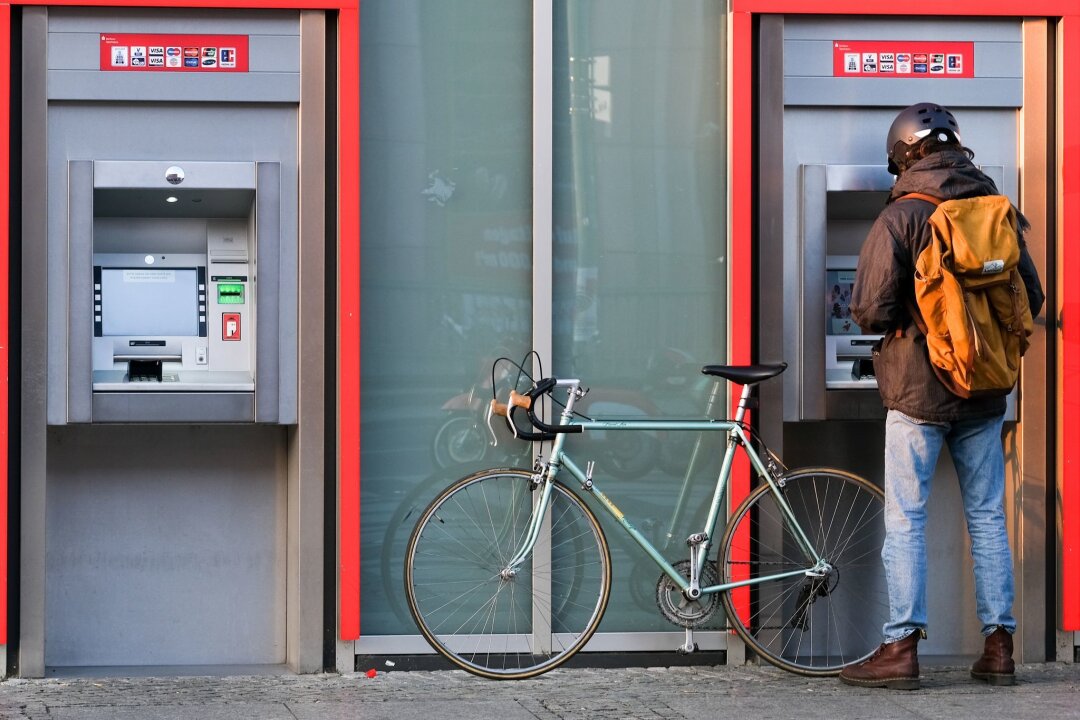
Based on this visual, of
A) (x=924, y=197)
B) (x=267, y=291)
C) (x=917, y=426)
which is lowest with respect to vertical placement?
(x=917, y=426)


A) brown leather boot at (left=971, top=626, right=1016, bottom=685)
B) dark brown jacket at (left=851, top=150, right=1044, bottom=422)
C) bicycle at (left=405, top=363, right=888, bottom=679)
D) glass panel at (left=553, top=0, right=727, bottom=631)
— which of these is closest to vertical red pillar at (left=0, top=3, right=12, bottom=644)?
bicycle at (left=405, top=363, right=888, bottom=679)

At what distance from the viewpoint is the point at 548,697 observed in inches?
177

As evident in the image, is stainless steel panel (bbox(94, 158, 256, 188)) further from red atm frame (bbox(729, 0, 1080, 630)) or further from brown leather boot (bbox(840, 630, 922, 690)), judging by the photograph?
brown leather boot (bbox(840, 630, 922, 690))

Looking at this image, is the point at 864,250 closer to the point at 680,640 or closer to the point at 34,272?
the point at 680,640

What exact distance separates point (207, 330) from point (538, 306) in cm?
118

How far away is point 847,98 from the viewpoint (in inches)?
200

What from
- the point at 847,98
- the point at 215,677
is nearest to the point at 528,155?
the point at 847,98

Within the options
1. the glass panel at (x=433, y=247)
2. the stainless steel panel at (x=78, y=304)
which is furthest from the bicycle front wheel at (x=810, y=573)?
the stainless steel panel at (x=78, y=304)

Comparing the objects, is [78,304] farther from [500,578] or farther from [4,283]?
[500,578]

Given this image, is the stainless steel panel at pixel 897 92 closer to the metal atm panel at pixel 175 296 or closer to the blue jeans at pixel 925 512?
the blue jeans at pixel 925 512

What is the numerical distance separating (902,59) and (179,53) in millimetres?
2606

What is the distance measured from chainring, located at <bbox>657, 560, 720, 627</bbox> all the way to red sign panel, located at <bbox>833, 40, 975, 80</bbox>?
74.5 inches

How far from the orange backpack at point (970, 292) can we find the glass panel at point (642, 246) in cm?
94

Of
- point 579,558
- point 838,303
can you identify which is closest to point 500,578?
point 579,558
